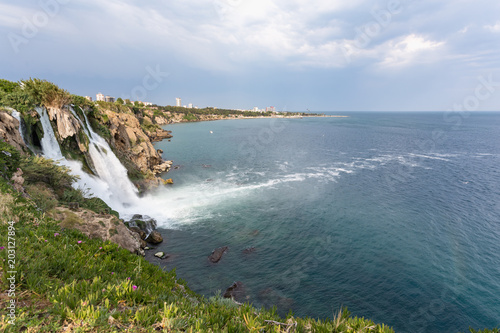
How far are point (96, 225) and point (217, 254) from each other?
10459mm

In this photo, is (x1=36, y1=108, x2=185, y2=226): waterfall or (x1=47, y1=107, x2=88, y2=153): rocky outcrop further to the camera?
(x1=47, y1=107, x2=88, y2=153): rocky outcrop

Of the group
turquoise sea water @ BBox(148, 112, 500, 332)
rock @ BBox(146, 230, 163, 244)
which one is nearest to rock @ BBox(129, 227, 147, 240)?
rock @ BBox(146, 230, 163, 244)

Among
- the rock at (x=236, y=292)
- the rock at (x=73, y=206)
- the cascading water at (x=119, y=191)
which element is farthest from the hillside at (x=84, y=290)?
the cascading water at (x=119, y=191)

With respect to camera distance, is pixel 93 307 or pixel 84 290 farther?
pixel 84 290

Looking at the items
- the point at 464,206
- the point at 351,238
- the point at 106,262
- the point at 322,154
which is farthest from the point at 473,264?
the point at 322,154

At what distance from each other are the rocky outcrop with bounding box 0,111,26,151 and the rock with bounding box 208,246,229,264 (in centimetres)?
1835

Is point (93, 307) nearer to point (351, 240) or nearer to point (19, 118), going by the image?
point (351, 240)

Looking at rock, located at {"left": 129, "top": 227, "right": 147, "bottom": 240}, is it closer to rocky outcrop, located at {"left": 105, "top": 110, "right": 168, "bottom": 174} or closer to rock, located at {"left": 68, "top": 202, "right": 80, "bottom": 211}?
rock, located at {"left": 68, "top": 202, "right": 80, "bottom": 211}

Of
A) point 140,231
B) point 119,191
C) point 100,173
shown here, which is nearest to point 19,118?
point 100,173

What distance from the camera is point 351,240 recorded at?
968 inches

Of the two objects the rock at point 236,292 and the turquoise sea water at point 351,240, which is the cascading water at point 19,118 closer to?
the turquoise sea water at point 351,240

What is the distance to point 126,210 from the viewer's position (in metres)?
28.7

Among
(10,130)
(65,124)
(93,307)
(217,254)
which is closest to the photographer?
(93,307)

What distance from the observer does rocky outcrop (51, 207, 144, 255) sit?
15.1m
